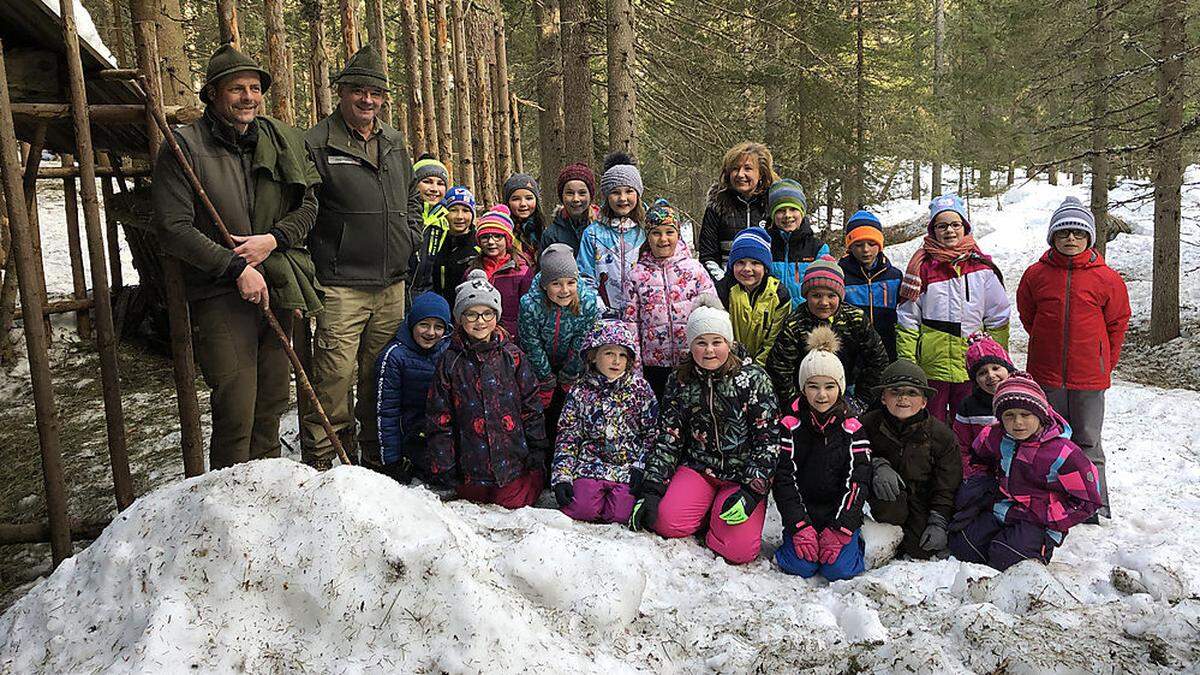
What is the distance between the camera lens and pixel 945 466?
463cm

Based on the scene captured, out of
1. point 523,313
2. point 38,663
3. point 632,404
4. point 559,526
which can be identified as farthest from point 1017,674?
point 523,313

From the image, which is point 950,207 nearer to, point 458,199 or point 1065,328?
point 1065,328

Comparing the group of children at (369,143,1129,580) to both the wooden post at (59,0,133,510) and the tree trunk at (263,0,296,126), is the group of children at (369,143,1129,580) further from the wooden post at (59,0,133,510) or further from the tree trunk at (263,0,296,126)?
the tree trunk at (263,0,296,126)

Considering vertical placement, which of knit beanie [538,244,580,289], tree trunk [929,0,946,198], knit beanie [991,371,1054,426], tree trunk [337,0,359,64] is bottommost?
knit beanie [991,371,1054,426]

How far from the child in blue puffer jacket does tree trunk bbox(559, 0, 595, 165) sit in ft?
16.4

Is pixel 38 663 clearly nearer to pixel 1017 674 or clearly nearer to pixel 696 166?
pixel 1017 674

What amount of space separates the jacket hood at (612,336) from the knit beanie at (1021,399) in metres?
2.33

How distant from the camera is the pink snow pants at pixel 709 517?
4.50 metres

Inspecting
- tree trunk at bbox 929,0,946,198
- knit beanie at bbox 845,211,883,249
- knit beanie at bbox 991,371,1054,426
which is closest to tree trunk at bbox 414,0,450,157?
knit beanie at bbox 845,211,883,249

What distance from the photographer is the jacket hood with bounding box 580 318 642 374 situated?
16.1 ft

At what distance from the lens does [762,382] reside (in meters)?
4.70

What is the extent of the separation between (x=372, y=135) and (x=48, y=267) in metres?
14.1

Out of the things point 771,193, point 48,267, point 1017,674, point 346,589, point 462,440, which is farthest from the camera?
point 48,267

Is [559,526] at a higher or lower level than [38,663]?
lower
